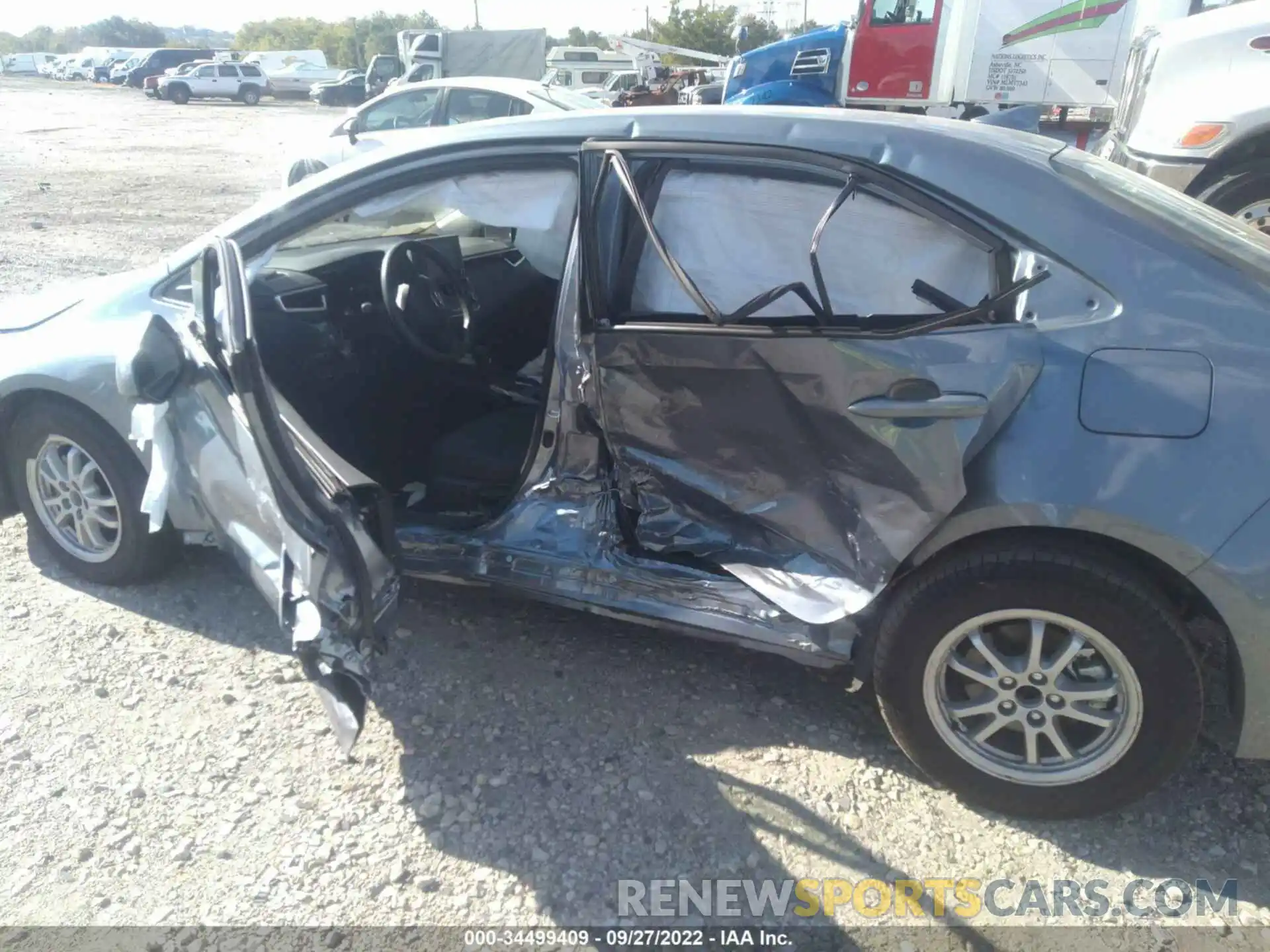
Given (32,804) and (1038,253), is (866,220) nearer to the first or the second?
(1038,253)

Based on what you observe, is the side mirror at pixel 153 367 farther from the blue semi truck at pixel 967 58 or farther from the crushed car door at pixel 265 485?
the blue semi truck at pixel 967 58

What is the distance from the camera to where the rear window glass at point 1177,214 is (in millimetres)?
2358

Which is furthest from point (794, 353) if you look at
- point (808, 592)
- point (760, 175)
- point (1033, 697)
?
point (1033, 697)

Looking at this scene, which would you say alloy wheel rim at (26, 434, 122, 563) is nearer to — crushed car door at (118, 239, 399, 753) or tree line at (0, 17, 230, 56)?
crushed car door at (118, 239, 399, 753)

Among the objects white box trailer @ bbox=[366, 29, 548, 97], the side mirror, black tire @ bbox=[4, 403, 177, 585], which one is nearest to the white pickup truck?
the side mirror

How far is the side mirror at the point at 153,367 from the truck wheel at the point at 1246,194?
20.2 ft

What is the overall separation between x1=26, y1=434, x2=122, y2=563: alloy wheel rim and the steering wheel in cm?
A: 121

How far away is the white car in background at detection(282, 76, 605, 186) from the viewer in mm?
10352

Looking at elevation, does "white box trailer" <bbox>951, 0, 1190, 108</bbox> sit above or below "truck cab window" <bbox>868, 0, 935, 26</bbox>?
below

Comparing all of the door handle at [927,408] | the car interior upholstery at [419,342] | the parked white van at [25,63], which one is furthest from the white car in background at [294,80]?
the door handle at [927,408]

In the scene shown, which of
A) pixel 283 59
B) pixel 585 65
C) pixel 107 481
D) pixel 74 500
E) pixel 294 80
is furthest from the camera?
pixel 283 59

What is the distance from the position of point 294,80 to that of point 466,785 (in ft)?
159

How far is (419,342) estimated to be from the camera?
3441 mm

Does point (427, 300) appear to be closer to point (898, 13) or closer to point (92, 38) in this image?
point (898, 13)
